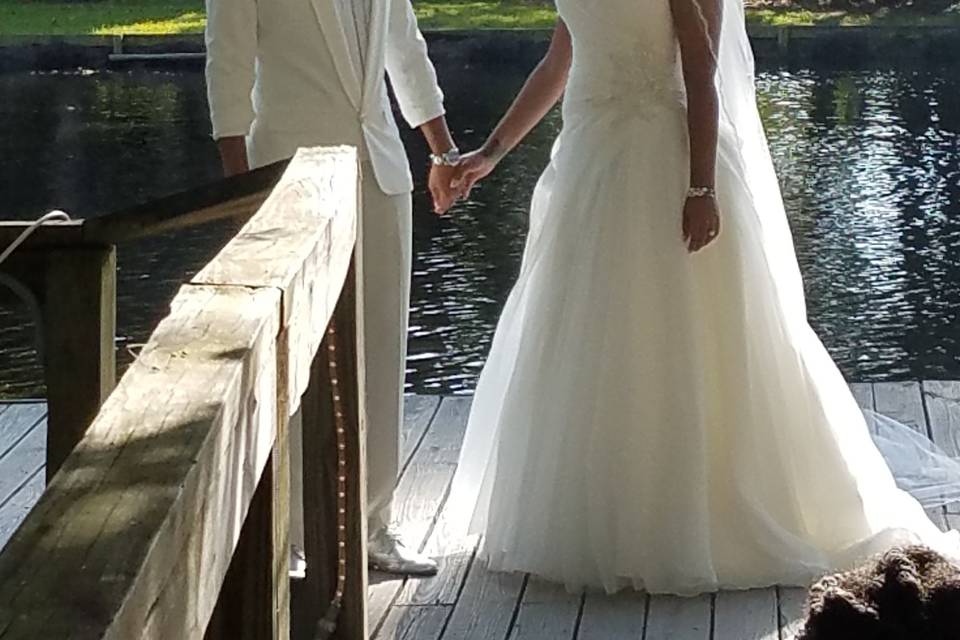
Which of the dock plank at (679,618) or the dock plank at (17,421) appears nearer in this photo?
the dock plank at (679,618)

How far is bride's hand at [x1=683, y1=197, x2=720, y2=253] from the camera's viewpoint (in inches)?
135

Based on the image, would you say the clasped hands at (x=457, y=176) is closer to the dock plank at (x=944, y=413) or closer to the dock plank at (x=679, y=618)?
the dock plank at (x=679, y=618)

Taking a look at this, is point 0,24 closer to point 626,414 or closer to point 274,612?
point 626,414

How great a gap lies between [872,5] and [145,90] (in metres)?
8.59

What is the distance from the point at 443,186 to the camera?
3758mm

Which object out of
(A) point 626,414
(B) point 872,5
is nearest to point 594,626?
(A) point 626,414

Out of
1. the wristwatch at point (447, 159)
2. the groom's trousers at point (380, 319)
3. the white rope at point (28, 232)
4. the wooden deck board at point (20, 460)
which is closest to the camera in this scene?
the white rope at point (28, 232)

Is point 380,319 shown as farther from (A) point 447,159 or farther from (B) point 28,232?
(B) point 28,232

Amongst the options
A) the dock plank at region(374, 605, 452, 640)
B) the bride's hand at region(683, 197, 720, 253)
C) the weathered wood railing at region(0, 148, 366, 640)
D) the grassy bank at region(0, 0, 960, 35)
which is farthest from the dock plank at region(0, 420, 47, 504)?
the grassy bank at region(0, 0, 960, 35)

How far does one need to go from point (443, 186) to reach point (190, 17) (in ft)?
60.7

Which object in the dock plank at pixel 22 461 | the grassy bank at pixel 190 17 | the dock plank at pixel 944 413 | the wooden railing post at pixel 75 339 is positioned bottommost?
the grassy bank at pixel 190 17

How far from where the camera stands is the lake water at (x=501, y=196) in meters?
8.11

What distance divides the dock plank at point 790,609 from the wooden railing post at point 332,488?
80cm

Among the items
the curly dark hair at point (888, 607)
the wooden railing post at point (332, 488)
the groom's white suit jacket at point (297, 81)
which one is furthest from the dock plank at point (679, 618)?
the curly dark hair at point (888, 607)
